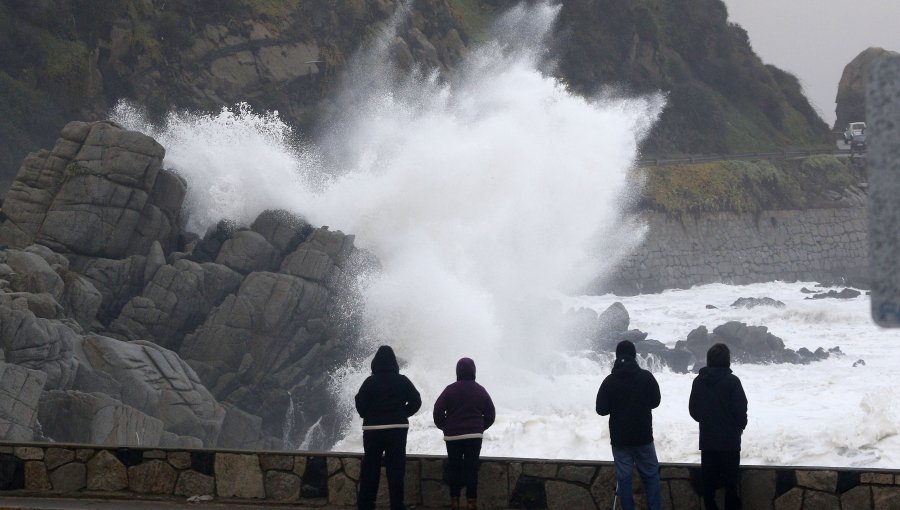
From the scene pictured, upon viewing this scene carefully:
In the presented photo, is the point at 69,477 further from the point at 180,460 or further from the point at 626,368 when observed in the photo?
the point at 626,368

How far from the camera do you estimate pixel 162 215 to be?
22250 millimetres

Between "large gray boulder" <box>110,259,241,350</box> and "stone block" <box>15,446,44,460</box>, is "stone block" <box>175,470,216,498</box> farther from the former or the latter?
"large gray boulder" <box>110,259,241,350</box>

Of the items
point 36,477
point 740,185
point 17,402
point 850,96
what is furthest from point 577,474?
point 850,96

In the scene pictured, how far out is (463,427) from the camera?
7473 millimetres

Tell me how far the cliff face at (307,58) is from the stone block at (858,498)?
108 feet

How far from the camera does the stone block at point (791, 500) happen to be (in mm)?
7078

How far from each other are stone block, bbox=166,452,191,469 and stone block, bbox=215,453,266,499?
23cm

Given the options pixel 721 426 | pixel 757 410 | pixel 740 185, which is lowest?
pixel 721 426

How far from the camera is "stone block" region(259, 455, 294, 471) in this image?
8031mm

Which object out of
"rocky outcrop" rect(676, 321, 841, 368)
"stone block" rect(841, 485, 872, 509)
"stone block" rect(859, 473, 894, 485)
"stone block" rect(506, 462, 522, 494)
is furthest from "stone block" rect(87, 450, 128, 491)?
"rocky outcrop" rect(676, 321, 841, 368)

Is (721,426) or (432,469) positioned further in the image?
(432,469)

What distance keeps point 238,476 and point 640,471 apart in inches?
118

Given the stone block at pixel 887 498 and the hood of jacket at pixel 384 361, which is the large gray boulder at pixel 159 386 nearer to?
the hood of jacket at pixel 384 361

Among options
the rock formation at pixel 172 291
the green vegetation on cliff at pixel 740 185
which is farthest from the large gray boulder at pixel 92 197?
the green vegetation on cliff at pixel 740 185
